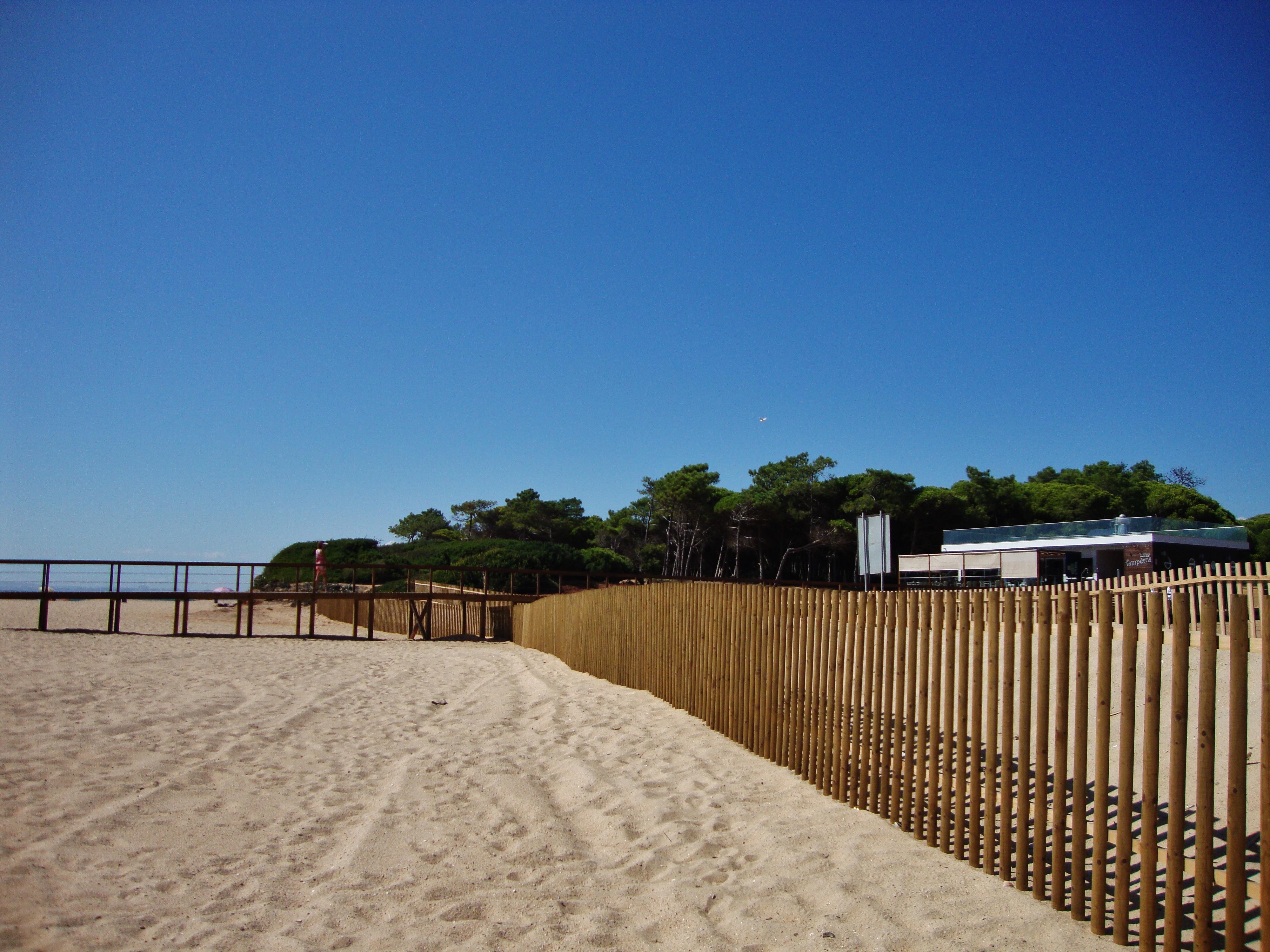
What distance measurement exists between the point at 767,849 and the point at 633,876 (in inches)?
32.2

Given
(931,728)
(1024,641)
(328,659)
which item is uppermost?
(1024,641)

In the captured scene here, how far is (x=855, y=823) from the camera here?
4953 mm

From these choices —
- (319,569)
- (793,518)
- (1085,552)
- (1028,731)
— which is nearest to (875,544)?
(1028,731)

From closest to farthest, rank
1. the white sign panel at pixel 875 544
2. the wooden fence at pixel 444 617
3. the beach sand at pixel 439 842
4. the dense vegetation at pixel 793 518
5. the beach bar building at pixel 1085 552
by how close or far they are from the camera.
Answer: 1. the beach sand at pixel 439 842
2. the white sign panel at pixel 875 544
3. the wooden fence at pixel 444 617
4. the beach bar building at pixel 1085 552
5. the dense vegetation at pixel 793 518

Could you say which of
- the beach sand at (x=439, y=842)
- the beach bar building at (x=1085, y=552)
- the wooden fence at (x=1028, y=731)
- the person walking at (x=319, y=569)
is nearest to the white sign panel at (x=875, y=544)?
the wooden fence at (x=1028, y=731)

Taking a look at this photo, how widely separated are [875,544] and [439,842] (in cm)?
739

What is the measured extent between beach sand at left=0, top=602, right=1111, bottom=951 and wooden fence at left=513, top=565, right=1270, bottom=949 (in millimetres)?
243

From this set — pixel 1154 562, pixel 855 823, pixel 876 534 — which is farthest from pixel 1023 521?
pixel 855 823

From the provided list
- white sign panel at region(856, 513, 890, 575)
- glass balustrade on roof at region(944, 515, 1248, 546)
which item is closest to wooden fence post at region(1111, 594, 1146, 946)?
white sign panel at region(856, 513, 890, 575)

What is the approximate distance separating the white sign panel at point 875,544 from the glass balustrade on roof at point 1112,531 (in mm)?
21547

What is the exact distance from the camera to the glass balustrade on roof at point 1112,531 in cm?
2808

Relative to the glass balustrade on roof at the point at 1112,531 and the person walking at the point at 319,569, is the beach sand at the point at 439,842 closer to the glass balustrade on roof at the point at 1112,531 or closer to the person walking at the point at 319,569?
the person walking at the point at 319,569

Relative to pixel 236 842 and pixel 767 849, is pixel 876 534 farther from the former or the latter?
pixel 236 842

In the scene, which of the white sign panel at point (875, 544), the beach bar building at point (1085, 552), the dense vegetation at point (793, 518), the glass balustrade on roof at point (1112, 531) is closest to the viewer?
the white sign panel at point (875, 544)
